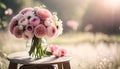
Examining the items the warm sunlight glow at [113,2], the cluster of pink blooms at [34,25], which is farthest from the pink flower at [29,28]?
the warm sunlight glow at [113,2]

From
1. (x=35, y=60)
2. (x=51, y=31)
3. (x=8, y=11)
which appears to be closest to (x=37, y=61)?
(x=35, y=60)

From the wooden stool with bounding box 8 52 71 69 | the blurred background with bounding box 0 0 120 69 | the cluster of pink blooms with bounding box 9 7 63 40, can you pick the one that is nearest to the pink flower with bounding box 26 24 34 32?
the cluster of pink blooms with bounding box 9 7 63 40

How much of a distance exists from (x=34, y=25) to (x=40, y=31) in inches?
2.5

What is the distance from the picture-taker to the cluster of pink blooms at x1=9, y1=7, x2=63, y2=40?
2.38 m

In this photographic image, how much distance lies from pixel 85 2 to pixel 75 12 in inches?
6.3

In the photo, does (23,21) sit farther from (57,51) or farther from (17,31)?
(57,51)

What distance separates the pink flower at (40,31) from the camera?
237 cm

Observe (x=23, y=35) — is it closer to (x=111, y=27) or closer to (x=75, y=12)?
(x=75, y=12)

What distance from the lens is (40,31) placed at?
2.38m

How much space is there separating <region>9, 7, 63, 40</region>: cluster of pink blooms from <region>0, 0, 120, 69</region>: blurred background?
29.0 inches

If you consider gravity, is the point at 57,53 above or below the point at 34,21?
below

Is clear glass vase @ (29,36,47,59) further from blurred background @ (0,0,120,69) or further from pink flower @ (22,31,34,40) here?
blurred background @ (0,0,120,69)

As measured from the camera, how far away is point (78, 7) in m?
3.31

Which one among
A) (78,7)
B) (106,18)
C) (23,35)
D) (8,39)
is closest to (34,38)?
(23,35)
